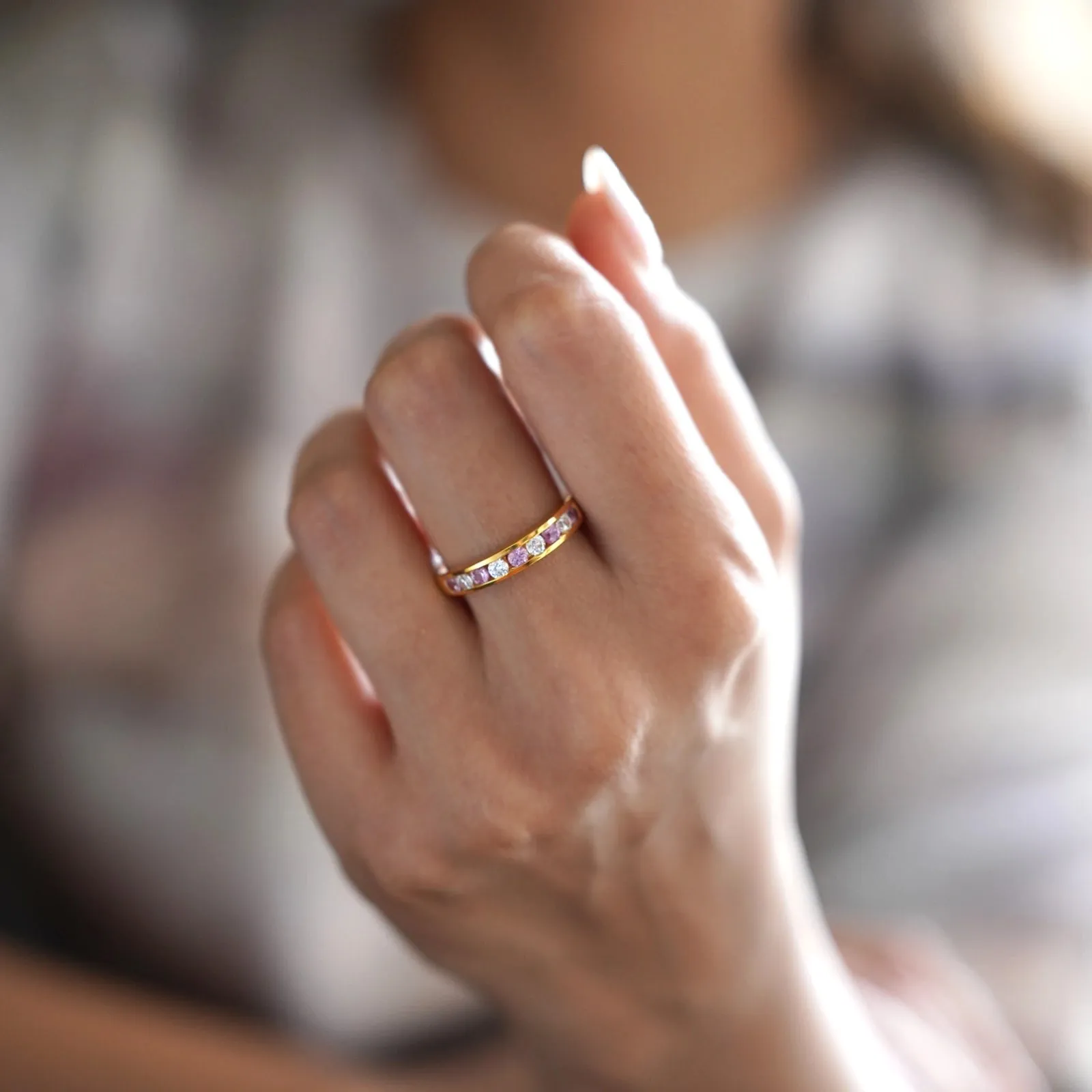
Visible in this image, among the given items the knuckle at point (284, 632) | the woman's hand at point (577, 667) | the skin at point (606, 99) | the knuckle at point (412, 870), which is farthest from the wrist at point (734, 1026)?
the skin at point (606, 99)

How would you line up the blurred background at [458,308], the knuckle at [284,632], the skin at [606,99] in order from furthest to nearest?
1. the skin at [606,99]
2. the blurred background at [458,308]
3. the knuckle at [284,632]

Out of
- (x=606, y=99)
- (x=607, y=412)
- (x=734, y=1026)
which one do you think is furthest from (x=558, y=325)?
(x=606, y=99)

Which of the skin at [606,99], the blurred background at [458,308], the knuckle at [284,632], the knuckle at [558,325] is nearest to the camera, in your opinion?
the knuckle at [558,325]

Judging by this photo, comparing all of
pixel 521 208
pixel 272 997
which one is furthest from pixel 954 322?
pixel 272 997

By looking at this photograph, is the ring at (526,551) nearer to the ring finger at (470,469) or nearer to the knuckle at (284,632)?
the ring finger at (470,469)

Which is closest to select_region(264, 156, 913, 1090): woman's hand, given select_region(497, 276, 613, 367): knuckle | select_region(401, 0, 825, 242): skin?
select_region(497, 276, 613, 367): knuckle

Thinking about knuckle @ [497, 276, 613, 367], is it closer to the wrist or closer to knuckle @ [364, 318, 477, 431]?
knuckle @ [364, 318, 477, 431]
